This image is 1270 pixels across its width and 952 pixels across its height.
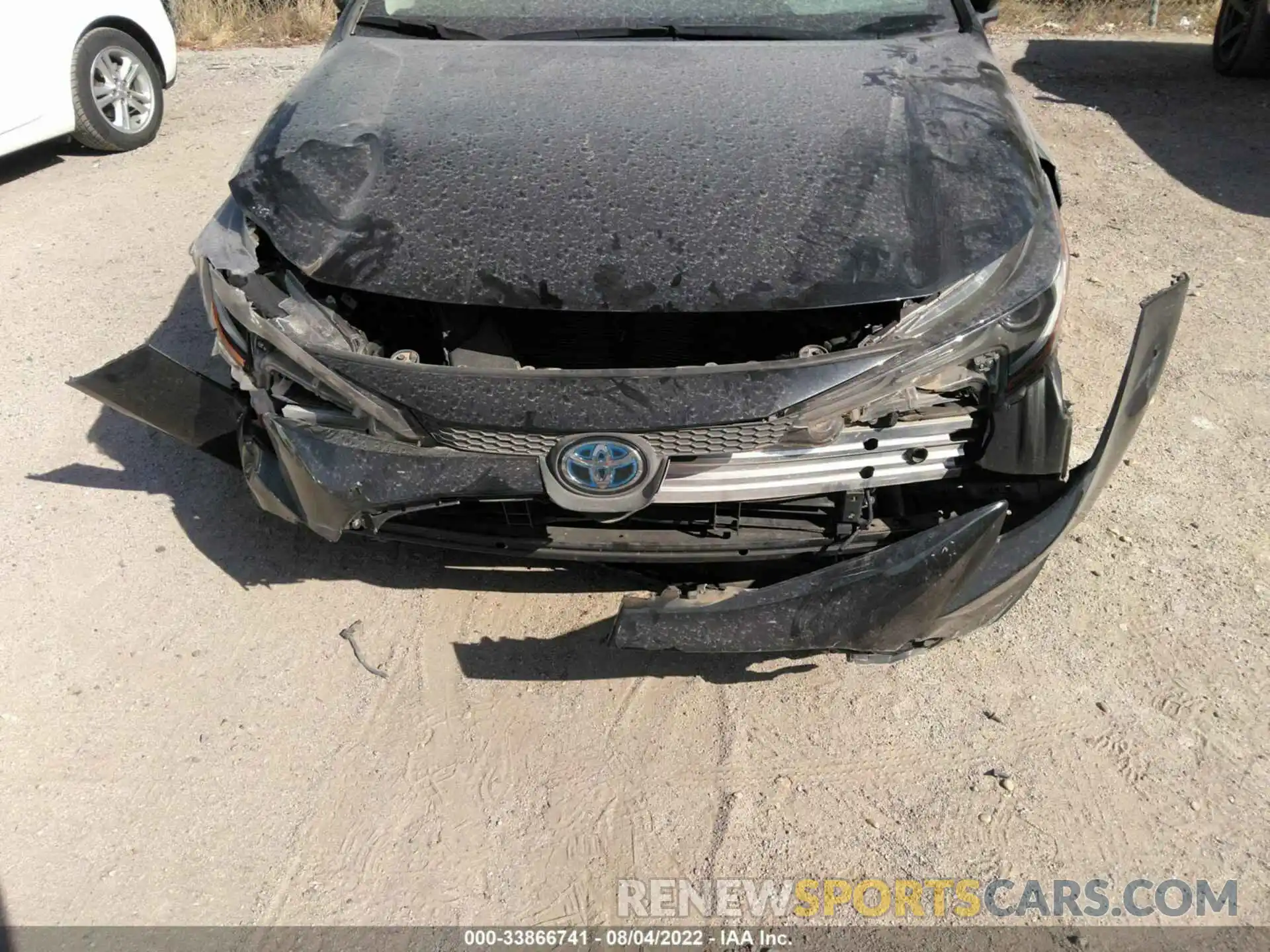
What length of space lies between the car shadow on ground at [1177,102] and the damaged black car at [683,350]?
3.78 meters

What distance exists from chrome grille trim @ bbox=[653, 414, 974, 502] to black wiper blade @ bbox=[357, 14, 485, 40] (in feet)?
6.34

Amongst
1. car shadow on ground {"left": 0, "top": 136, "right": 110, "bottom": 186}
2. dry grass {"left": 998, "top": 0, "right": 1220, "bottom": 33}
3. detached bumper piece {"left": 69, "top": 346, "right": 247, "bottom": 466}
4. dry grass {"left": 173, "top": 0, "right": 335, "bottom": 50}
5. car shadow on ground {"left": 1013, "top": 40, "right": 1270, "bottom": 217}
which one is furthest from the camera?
dry grass {"left": 173, "top": 0, "right": 335, "bottom": 50}

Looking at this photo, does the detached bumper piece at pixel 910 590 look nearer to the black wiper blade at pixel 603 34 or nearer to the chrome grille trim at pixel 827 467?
the chrome grille trim at pixel 827 467

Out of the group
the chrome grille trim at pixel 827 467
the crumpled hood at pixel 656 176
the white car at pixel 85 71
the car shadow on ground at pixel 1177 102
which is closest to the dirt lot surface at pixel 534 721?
the chrome grille trim at pixel 827 467

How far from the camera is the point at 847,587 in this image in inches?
84.7

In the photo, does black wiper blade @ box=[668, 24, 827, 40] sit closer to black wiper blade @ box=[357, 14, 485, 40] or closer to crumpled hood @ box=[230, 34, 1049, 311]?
crumpled hood @ box=[230, 34, 1049, 311]

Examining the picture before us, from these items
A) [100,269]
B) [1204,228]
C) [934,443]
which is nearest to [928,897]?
[934,443]

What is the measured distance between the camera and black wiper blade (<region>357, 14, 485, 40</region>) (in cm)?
332

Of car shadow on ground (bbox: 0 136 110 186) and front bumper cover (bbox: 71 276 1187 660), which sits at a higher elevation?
front bumper cover (bbox: 71 276 1187 660)

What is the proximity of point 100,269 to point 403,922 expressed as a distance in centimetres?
409

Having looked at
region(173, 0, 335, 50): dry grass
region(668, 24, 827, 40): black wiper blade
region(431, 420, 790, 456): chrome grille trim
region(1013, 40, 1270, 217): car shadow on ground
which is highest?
region(668, 24, 827, 40): black wiper blade

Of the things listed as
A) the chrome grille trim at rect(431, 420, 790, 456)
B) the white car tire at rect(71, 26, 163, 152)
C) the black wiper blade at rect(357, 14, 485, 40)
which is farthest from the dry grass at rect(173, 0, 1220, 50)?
the chrome grille trim at rect(431, 420, 790, 456)

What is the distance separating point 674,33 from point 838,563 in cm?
197

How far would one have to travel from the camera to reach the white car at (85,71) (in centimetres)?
564
